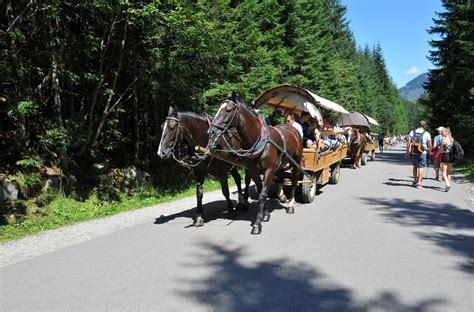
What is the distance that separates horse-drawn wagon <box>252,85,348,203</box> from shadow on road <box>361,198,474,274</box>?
156 cm

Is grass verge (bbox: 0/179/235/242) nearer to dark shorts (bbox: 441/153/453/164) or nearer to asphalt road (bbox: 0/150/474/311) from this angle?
asphalt road (bbox: 0/150/474/311)

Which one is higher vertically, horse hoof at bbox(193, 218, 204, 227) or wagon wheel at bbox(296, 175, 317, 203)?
wagon wheel at bbox(296, 175, 317, 203)

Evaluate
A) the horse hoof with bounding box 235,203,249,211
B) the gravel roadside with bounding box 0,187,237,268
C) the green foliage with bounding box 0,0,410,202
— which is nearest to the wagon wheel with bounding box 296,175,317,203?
the horse hoof with bounding box 235,203,249,211

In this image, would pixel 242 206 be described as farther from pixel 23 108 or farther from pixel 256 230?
pixel 23 108

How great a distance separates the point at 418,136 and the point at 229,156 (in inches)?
347

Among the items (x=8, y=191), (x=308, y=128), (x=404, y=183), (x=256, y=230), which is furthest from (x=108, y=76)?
(x=404, y=183)

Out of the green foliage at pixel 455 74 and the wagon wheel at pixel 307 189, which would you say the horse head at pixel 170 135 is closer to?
the wagon wheel at pixel 307 189

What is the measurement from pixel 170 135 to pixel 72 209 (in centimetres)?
448

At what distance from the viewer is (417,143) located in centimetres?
1375

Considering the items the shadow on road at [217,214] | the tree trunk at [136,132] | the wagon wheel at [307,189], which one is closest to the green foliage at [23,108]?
the shadow on road at [217,214]

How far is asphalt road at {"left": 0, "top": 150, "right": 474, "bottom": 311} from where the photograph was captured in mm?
4496

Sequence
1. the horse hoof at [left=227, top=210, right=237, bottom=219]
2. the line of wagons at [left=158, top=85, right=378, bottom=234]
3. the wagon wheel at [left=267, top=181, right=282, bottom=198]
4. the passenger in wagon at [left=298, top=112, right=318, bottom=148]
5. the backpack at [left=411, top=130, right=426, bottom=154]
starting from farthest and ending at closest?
the backpack at [left=411, top=130, right=426, bottom=154] < the passenger in wagon at [left=298, top=112, right=318, bottom=148] < the wagon wheel at [left=267, top=181, right=282, bottom=198] < the horse hoof at [left=227, top=210, right=237, bottom=219] < the line of wagons at [left=158, top=85, right=378, bottom=234]

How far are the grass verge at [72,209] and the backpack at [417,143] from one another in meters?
7.85

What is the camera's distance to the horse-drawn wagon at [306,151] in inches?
415
